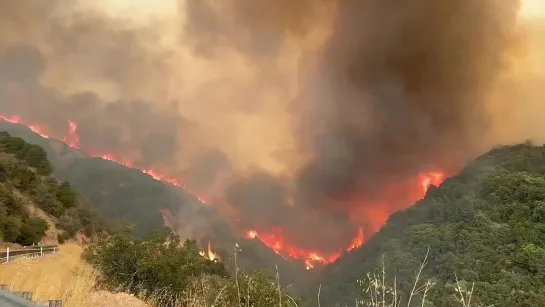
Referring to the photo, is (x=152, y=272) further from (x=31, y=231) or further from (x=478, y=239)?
(x=478, y=239)

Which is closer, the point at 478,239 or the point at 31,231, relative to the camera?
the point at 31,231

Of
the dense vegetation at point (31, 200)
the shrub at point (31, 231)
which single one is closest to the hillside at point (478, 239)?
the shrub at point (31, 231)

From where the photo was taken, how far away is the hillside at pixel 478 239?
8796 centimetres

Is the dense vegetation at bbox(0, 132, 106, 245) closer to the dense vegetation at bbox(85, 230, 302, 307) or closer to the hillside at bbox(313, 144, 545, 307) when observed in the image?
the dense vegetation at bbox(85, 230, 302, 307)

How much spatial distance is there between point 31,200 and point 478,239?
108305 mm

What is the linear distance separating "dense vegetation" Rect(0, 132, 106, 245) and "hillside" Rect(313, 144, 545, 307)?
1832 inches

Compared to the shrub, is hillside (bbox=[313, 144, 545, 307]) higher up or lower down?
higher up

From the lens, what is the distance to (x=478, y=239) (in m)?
118

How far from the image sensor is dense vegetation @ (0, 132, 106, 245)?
1919 inches

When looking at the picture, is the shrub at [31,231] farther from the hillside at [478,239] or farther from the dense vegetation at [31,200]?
the hillside at [478,239]

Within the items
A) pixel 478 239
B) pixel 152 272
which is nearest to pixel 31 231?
pixel 152 272

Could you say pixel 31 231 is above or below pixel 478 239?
below

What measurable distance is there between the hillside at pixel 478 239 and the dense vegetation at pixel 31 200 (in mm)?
46538

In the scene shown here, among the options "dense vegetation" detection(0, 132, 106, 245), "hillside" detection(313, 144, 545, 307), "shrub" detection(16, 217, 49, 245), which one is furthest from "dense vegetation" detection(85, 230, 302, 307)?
"hillside" detection(313, 144, 545, 307)
